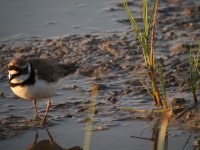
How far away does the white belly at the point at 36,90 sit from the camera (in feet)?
23.7

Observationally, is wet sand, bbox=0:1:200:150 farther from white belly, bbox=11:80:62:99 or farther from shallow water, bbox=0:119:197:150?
white belly, bbox=11:80:62:99

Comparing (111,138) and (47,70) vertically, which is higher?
(47,70)

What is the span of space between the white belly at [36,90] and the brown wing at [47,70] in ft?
0.28

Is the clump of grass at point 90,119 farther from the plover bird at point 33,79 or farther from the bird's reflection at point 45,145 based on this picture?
the plover bird at point 33,79

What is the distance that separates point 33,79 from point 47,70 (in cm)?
38

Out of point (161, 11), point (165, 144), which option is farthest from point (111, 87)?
point (161, 11)

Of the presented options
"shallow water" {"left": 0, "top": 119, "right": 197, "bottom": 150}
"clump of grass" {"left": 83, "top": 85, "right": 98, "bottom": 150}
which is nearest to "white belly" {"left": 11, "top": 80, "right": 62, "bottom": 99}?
"shallow water" {"left": 0, "top": 119, "right": 197, "bottom": 150}

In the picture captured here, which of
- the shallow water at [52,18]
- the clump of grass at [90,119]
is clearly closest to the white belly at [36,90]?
the clump of grass at [90,119]

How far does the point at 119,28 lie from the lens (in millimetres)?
10398

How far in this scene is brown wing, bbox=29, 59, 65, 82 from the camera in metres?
7.49

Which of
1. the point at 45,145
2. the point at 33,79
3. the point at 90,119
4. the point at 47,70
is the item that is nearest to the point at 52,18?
the point at 47,70

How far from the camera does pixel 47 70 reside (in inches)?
300

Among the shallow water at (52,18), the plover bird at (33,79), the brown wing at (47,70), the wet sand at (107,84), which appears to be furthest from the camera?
the shallow water at (52,18)

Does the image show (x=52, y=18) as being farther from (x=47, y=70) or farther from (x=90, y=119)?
(x=90, y=119)
